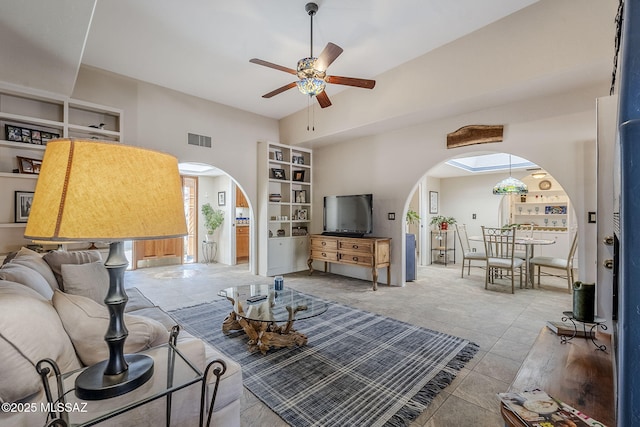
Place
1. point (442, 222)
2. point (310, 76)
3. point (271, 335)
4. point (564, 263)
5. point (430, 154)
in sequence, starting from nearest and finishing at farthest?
point (271, 335), point (310, 76), point (430, 154), point (564, 263), point (442, 222)

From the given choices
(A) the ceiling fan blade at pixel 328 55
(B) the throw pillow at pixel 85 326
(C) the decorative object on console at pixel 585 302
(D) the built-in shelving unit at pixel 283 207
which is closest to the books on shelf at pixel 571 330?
(C) the decorative object on console at pixel 585 302

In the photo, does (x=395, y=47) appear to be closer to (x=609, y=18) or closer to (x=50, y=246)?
(x=609, y=18)

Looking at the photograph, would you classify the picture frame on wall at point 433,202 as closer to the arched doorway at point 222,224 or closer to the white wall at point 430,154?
the white wall at point 430,154

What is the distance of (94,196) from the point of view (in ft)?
2.76

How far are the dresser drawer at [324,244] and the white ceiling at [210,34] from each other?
282 cm

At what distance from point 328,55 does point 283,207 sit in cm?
368

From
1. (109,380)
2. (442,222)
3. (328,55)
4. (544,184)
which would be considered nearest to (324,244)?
(328,55)

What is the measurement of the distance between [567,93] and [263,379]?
4342mm

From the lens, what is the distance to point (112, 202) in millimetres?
861

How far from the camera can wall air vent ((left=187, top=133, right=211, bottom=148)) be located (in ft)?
15.9

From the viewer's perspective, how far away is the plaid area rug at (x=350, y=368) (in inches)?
70.3

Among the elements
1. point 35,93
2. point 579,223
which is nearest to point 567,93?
point 579,223

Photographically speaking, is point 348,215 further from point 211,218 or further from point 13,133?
point 13,133

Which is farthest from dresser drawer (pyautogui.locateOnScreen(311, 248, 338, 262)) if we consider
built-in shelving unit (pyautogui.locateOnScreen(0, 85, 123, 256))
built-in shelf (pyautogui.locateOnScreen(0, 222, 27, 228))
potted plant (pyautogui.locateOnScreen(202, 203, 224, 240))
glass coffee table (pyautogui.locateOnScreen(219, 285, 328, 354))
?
built-in shelf (pyautogui.locateOnScreen(0, 222, 27, 228))
